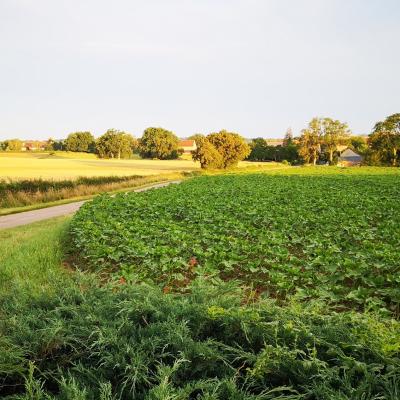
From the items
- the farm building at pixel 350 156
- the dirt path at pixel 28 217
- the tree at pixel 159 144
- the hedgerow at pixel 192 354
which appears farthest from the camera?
the farm building at pixel 350 156

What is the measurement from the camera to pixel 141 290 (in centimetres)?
366

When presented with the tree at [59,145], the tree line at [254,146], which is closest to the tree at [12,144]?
the tree at [59,145]

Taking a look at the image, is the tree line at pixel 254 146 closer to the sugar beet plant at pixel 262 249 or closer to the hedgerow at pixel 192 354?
the sugar beet plant at pixel 262 249

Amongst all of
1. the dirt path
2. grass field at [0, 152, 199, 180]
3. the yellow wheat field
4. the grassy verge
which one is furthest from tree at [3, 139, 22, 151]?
the grassy verge

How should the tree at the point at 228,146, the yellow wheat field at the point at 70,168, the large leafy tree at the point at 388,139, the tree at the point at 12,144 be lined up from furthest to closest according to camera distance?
the tree at the point at 12,144
the large leafy tree at the point at 388,139
the tree at the point at 228,146
the yellow wheat field at the point at 70,168

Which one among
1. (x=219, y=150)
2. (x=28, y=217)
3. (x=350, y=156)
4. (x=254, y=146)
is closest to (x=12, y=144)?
(x=254, y=146)

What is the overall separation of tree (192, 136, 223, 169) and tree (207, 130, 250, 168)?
5.71 ft

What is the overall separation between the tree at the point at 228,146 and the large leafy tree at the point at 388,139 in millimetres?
34725

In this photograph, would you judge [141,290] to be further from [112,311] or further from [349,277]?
[349,277]

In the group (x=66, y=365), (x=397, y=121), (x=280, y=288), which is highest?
(x=397, y=121)

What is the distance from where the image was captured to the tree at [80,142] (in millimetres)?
117875

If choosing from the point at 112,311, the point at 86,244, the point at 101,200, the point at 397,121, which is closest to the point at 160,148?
the point at 397,121

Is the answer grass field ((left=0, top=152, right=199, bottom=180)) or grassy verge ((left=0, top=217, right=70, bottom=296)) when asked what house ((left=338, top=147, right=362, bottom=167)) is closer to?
grass field ((left=0, top=152, right=199, bottom=180))

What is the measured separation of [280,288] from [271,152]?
→ 96.7m
